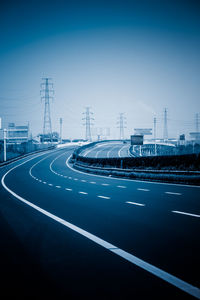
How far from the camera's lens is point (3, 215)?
29.7ft

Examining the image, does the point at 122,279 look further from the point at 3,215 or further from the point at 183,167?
the point at 183,167

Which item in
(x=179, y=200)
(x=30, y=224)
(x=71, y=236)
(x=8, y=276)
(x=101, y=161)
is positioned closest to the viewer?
(x=8, y=276)

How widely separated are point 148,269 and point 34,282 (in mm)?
1754

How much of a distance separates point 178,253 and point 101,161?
1115 inches

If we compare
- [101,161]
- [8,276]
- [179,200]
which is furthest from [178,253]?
[101,161]

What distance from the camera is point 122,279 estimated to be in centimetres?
387

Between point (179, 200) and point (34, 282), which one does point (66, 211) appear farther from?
point (34, 282)

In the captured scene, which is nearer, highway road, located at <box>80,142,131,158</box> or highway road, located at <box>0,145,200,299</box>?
highway road, located at <box>0,145,200,299</box>

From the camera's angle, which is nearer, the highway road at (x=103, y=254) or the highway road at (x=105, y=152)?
the highway road at (x=103, y=254)

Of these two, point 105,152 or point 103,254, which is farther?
point 105,152

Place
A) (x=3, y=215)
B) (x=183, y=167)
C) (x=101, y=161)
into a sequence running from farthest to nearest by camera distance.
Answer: (x=101, y=161)
(x=183, y=167)
(x=3, y=215)

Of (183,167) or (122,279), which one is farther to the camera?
(183,167)

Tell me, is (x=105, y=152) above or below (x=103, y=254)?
above

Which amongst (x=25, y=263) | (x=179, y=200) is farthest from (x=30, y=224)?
(x=179, y=200)
